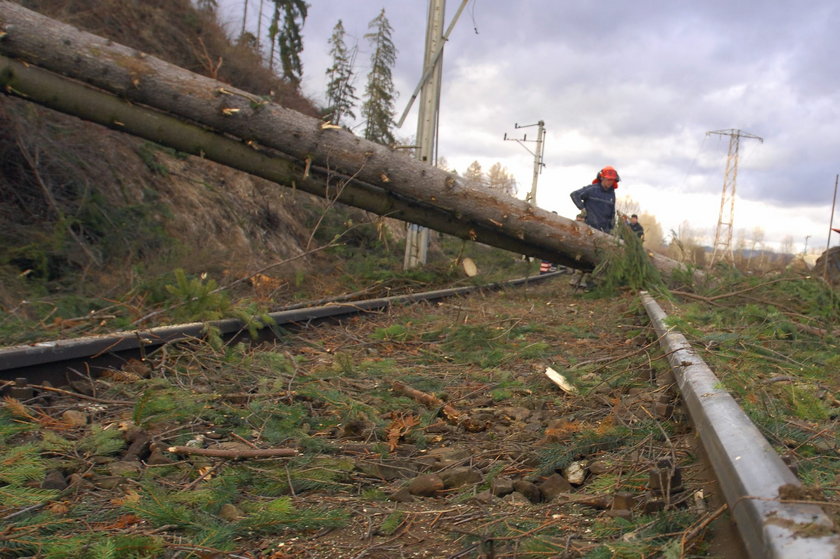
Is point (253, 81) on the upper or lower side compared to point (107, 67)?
upper

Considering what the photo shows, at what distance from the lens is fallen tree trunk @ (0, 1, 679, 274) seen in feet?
22.2

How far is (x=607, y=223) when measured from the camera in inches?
471

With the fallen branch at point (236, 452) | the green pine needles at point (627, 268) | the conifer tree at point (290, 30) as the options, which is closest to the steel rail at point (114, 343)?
the fallen branch at point (236, 452)

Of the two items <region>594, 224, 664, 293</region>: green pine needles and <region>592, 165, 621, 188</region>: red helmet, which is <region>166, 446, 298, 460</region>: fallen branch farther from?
<region>592, 165, 621, 188</region>: red helmet

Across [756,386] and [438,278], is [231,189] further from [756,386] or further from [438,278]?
[756,386]

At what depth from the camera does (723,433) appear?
2061mm

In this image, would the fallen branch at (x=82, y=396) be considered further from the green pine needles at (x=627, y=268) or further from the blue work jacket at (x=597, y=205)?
the blue work jacket at (x=597, y=205)

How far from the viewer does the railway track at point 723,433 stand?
A: 1.34 metres

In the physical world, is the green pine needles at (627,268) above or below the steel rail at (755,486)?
above

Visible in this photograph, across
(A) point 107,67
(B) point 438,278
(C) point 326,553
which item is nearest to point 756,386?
(C) point 326,553

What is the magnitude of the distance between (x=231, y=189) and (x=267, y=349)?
7869 millimetres

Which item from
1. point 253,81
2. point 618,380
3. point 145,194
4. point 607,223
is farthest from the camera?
point 253,81

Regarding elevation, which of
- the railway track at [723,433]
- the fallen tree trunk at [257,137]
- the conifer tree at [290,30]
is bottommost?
the railway track at [723,433]

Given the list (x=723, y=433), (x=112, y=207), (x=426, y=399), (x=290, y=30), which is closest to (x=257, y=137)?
(x=112, y=207)
